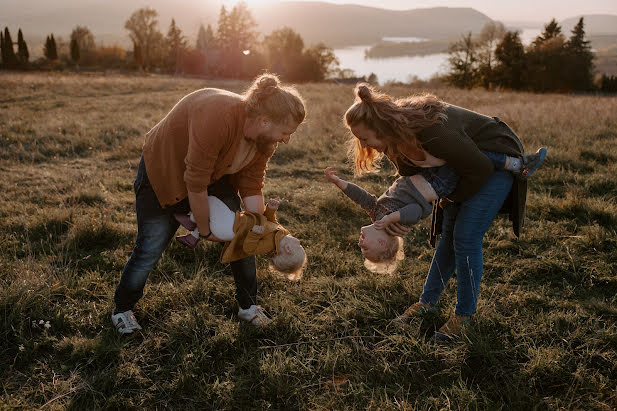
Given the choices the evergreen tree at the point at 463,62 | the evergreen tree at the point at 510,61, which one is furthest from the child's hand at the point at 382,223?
the evergreen tree at the point at 463,62

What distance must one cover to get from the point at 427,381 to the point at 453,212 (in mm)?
1150

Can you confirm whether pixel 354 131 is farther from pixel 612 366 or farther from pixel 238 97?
pixel 612 366

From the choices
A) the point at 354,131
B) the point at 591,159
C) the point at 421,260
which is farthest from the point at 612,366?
the point at 591,159

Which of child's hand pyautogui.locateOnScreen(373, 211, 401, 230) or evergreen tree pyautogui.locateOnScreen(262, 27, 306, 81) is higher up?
evergreen tree pyautogui.locateOnScreen(262, 27, 306, 81)

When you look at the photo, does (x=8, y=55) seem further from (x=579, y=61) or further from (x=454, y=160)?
(x=579, y=61)

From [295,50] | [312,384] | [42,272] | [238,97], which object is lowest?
[312,384]

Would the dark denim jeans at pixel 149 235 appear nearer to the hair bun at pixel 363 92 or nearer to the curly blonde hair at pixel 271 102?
the curly blonde hair at pixel 271 102

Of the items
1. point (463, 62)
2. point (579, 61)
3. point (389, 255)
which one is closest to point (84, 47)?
point (463, 62)

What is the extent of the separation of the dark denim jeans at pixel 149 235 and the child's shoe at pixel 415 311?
1.19m

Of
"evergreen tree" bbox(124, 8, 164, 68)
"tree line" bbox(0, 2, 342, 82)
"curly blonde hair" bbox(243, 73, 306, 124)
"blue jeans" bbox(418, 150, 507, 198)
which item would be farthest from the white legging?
"evergreen tree" bbox(124, 8, 164, 68)

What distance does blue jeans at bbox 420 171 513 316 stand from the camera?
2.62 meters

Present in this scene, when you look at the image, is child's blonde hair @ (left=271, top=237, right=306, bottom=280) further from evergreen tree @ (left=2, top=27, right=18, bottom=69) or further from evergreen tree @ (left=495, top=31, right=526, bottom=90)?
evergreen tree @ (left=2, top=27, right=18, bottom=69)

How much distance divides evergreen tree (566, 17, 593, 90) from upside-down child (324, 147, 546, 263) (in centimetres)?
3931

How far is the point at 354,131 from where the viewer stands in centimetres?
249
